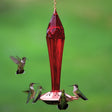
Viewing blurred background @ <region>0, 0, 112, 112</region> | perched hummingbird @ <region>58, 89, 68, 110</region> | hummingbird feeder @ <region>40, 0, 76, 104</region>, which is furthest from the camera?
blurred background @ <region>0, 0, 112, 112</region>

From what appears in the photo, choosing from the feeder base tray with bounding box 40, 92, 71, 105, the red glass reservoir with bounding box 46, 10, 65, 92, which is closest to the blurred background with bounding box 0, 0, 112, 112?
the red glass reservoir with bounding box 46, 10, 65, 92

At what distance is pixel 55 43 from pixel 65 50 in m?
8.78

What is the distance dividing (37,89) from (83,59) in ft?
29.4

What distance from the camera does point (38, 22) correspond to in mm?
13859

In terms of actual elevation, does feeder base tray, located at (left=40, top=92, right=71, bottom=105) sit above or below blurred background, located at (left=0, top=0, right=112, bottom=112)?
above

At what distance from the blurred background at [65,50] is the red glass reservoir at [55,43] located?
6.08 meters

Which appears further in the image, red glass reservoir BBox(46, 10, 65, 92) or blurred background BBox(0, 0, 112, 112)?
blurred background BBox(0, 0, 112, 112)

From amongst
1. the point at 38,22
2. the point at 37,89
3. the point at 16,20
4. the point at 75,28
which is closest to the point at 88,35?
the point at 75,28

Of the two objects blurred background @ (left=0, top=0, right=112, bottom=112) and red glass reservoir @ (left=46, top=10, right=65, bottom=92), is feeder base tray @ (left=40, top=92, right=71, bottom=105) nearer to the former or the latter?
red glass reservoir @ (left=46, top=10, right=65, bottom=92)

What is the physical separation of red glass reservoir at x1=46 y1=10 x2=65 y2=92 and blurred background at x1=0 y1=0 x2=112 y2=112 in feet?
19.9

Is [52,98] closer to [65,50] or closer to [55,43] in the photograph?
[55,43]

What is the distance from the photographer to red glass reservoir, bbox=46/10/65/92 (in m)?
3.97

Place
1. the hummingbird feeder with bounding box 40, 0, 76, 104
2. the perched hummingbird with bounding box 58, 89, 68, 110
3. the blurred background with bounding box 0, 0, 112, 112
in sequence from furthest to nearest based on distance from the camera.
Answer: the blurred background with bounding box 0, 0, 112, 112, the hummingbird feeder with bounding box 40, 0, 76, 104, the perched hummingbird with bounding box 58, 89, 68, 110

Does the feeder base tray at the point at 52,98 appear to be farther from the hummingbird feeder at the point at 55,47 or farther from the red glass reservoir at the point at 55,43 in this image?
the red glass reservoir at the point at 55,43
